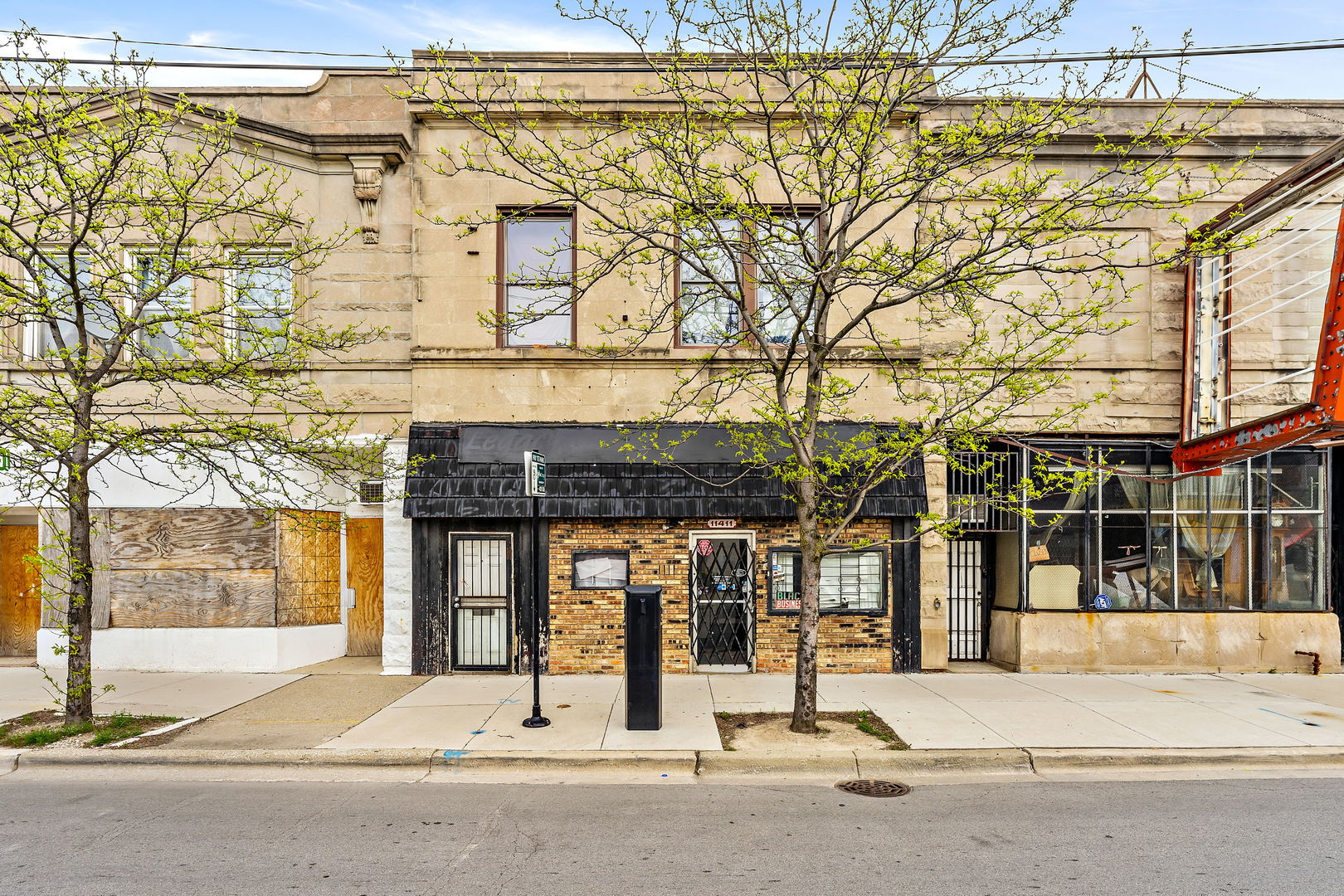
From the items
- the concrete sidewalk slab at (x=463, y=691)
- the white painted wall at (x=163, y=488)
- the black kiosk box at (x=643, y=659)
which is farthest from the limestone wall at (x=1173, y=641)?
the white painted wall at (x=163, y=488)

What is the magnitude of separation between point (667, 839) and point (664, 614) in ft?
16.4

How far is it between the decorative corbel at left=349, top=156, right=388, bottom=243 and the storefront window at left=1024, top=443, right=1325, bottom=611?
396 inches

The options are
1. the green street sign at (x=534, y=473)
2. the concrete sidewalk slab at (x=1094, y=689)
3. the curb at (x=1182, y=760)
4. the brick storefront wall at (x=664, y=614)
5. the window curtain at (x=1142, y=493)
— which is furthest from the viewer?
the window curtain at (x=1142, y=493)

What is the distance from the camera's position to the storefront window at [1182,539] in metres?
10.9

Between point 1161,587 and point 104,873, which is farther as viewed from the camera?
point 1161,587

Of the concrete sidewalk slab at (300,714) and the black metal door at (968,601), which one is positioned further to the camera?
the black metal door at (968,601)

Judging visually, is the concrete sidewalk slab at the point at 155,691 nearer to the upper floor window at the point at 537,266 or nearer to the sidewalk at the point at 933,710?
the sidewalk at the point at 933,710

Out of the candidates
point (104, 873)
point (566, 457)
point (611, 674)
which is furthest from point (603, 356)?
point (104, 873)

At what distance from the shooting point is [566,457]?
1049cm

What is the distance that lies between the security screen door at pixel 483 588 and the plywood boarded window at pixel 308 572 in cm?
176

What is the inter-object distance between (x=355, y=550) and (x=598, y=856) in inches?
305

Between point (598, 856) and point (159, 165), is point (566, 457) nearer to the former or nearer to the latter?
point (598, 856)

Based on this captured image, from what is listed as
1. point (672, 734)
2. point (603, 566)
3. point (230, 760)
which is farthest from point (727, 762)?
point (230, 760)

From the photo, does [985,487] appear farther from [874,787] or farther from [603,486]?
[874,787]
